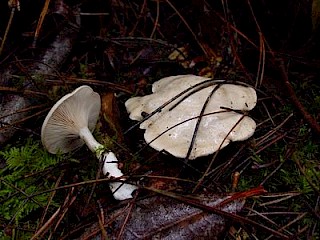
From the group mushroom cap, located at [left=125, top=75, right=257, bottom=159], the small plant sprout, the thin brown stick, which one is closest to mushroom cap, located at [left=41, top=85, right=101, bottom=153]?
the small plant sprout

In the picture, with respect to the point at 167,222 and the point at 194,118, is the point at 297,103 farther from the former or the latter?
the point at 167,222

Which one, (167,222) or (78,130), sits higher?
(78,130)

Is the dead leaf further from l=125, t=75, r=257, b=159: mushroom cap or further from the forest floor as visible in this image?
l=125, t=75, r=257, b=159: mushroom cap

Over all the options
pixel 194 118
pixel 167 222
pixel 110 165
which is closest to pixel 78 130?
pixel 110 165

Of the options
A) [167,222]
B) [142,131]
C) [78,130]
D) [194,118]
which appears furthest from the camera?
[142,131]

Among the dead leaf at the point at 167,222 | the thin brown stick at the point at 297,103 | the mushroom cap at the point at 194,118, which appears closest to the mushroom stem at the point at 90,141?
the mushroom cap at the point at 194,118

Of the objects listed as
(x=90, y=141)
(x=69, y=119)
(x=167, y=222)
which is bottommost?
(x=167, y=222)

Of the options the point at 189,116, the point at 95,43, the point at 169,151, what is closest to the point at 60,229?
the point at 169,151

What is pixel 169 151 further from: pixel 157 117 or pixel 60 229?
pixel 60 229
